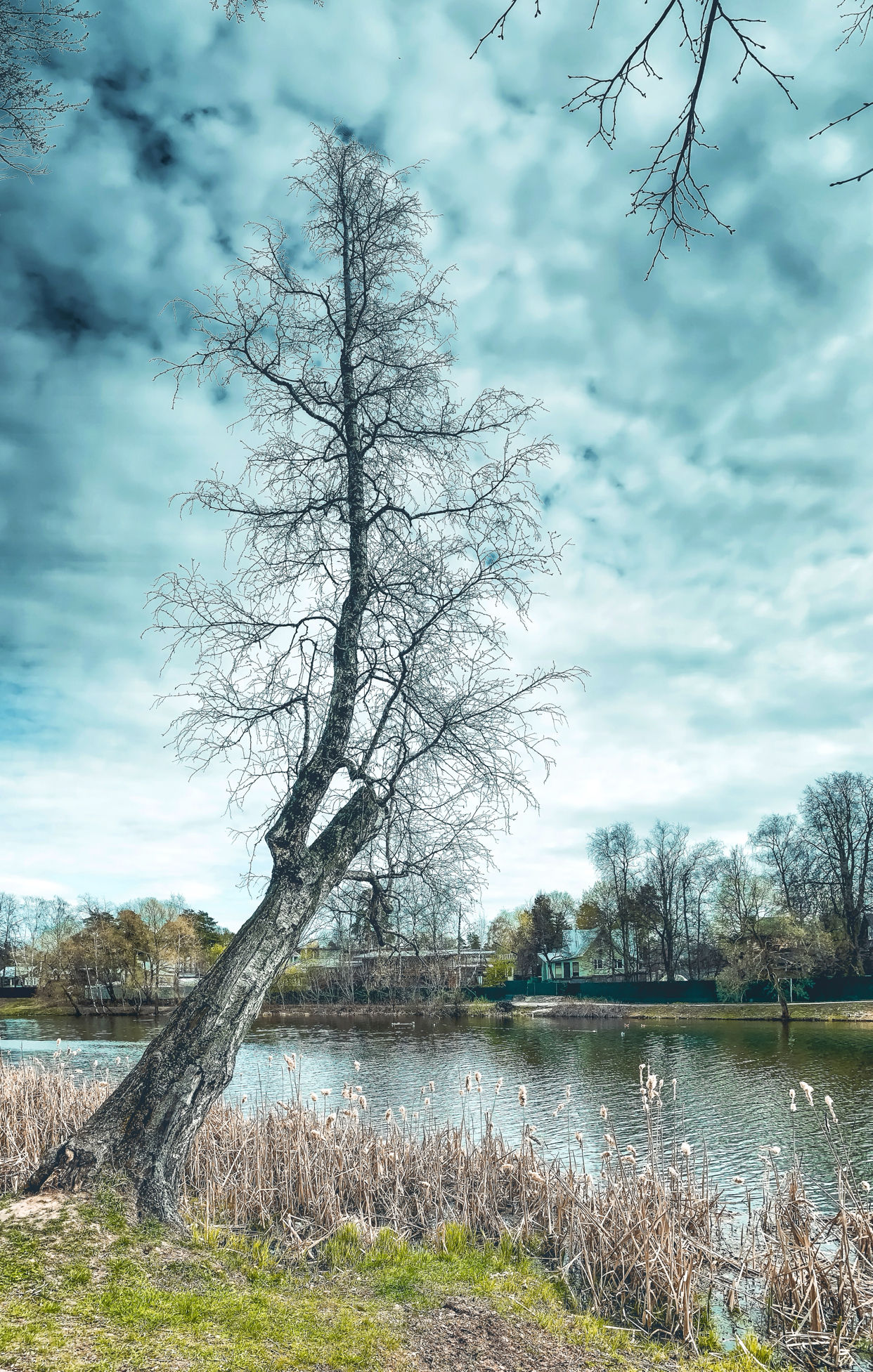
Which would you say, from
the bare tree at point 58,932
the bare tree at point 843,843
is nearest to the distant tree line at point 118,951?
the bare tree at point 58,932

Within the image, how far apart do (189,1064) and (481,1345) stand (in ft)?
9.16

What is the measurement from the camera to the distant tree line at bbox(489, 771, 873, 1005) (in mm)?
43688

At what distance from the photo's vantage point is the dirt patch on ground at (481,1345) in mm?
4531

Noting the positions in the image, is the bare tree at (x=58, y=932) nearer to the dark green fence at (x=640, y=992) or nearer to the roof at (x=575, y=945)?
the dark green fence at (x=640, y=992)

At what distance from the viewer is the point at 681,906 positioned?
61875 millimetres

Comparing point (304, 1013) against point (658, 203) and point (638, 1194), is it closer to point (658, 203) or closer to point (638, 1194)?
point (638, 1194)

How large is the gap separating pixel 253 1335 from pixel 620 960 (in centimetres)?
6629

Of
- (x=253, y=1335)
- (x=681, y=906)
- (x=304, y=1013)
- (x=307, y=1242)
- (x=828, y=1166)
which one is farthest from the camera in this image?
(x=681, y=906)

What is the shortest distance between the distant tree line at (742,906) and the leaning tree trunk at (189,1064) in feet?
134

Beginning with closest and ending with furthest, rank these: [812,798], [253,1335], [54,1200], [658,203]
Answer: [658,203]
[253,1335]
[54,1200]
[812,798]

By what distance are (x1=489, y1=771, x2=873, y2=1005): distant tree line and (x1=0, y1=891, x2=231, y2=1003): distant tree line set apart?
28.1m

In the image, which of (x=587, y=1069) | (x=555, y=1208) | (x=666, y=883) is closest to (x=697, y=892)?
(x=666, y=883)

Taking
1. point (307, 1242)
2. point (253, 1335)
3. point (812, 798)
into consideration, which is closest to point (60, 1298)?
point (253, 1335)

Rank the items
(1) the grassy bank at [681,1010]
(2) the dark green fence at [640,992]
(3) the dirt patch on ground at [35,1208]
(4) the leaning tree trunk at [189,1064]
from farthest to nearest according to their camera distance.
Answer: (2) the dark green fence at [640,992] → (1) the grassy bank at [681,1010] → (4) the leaning tree trunk at [189,1064] → (3) the dirt patch on ground at [35,1208]
